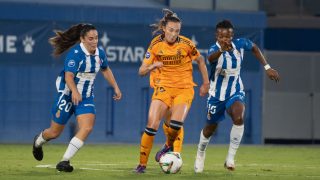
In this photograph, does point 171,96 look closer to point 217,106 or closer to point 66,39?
point 217,106

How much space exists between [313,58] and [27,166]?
16168 mm

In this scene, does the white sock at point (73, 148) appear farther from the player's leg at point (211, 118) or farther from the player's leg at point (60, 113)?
the player's leg at point (211, 118)

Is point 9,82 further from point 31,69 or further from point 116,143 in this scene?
point 116,143

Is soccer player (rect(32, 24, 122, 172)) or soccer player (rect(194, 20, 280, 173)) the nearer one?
soccer player (rect(32, 24, 122, 172))

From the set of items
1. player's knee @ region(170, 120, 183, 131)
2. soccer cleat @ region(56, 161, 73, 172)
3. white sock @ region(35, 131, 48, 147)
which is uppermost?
player's knee @ region(170, 120, 183, 131)

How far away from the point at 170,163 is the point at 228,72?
181 cm

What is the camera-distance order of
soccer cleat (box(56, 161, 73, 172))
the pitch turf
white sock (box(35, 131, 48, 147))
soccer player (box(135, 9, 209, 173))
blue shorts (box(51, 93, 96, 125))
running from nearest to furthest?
the pitch turf, soccer cleat (box(56, 161, 73, 172)), soccer player (box(135, 9, 209, 173)), blue shorts (box(51, 93, 96, 125)), white sock (box(35, 131, 48, 147))

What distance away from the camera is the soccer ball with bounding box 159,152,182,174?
13.5 meters

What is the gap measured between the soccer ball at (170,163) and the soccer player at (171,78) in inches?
13.7

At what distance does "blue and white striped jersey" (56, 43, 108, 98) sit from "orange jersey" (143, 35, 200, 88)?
76 cm

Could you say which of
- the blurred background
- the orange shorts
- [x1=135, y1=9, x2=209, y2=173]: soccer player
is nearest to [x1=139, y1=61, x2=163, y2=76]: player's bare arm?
[x1=135, y1=9, x2=209, y2=173]: soccer player

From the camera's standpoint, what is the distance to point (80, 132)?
13828 millimetres

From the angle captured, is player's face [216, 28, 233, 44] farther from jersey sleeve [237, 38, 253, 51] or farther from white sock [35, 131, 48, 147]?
white sock [35, 131, 48, 147]

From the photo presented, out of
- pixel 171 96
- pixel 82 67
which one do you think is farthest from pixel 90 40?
pixel 171 96
